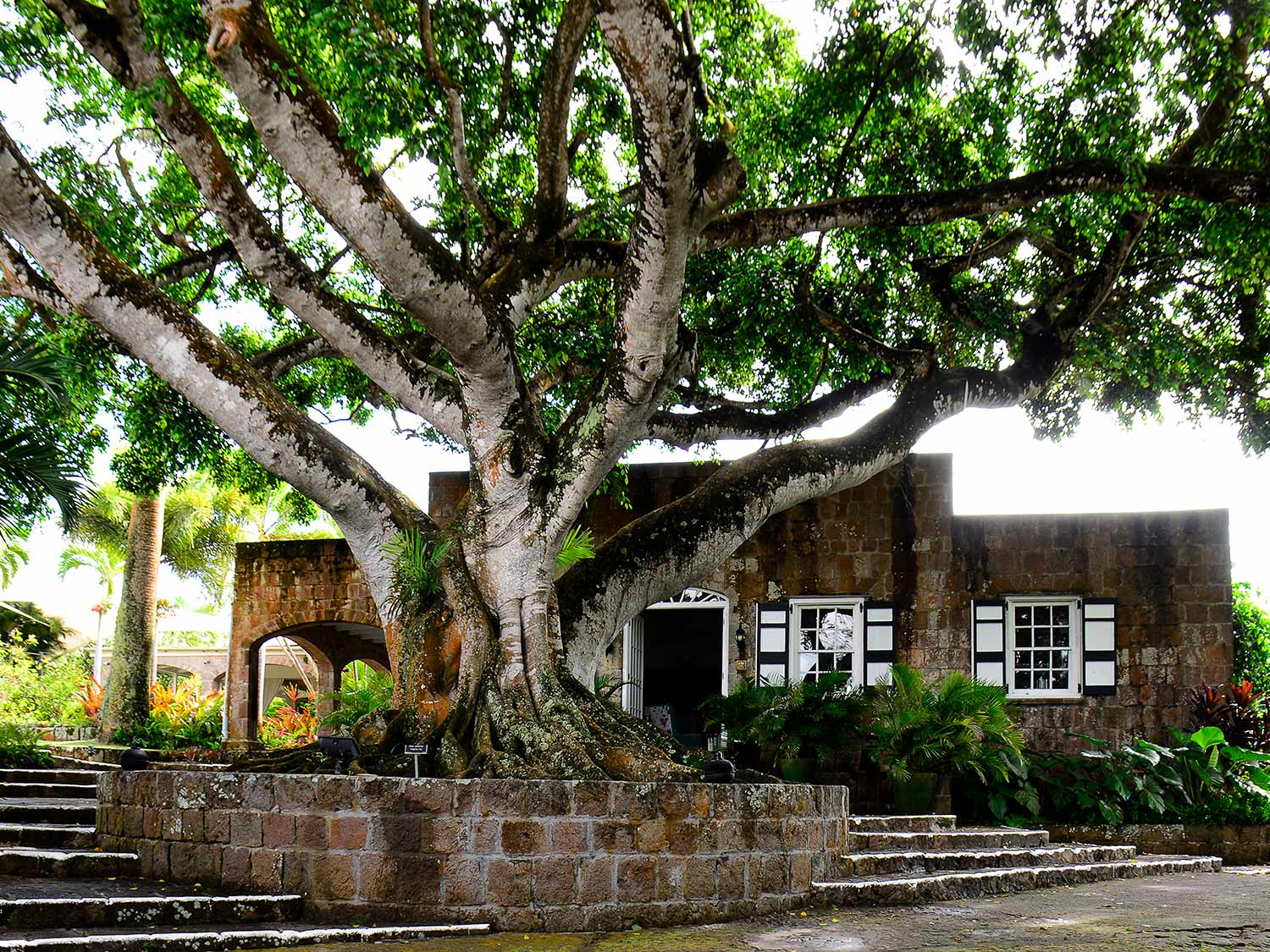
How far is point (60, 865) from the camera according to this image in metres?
7.72

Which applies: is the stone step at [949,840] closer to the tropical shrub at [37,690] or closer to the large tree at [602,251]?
the large tree at [602,251]

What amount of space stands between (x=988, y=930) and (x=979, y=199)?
225 inches

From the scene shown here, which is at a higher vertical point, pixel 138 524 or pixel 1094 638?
pixel 138 524

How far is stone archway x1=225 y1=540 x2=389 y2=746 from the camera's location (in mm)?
16641

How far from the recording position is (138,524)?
63.8 feet

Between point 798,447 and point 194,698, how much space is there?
457 inches

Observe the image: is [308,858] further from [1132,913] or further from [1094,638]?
[1094,638]

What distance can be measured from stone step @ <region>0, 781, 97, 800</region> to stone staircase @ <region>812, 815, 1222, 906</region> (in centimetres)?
750

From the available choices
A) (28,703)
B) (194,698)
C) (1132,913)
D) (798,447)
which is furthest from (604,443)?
(28,703)

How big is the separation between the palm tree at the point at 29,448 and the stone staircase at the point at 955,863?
8441mm

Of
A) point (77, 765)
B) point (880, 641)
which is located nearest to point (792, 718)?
point (880, 641)

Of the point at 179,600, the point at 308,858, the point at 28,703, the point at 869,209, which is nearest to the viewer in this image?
the point at 308,858

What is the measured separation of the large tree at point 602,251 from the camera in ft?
26.8

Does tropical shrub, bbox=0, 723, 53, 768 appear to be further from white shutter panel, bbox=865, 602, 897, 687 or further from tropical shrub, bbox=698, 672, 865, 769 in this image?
white shutter panel, bbox=865, 602, 897, 687
